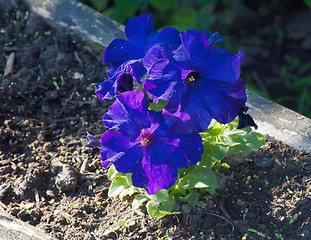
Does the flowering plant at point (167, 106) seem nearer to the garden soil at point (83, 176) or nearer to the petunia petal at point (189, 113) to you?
the petunia petal at point (189, 113)

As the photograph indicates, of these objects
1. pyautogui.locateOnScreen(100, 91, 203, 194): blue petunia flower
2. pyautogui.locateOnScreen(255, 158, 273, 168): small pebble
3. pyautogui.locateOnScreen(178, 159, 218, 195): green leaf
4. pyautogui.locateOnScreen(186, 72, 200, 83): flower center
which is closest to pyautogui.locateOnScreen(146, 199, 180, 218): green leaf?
pyautogui.locateOnScreen(178, 159, 218, 195): green leaf

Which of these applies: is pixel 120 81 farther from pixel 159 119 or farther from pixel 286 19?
pixel 286 19

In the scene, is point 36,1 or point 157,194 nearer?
point 157,194

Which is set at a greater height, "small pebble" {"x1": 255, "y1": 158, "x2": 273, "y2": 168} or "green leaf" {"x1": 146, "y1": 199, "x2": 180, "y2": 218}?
"green leaf" {"x1": 146, "y1": 199, "x2": 180, "y2": 218}

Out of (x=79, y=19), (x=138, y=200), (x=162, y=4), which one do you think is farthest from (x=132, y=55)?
(x=162, y=4)

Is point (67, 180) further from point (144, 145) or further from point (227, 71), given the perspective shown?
point (227, 71)

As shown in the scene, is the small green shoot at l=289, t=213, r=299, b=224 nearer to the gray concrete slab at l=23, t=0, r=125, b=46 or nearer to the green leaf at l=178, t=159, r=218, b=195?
the green leaf at l=178, t=159, r=218, b=195

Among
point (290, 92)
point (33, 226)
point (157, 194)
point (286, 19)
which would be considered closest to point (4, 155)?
point (33, 226)
